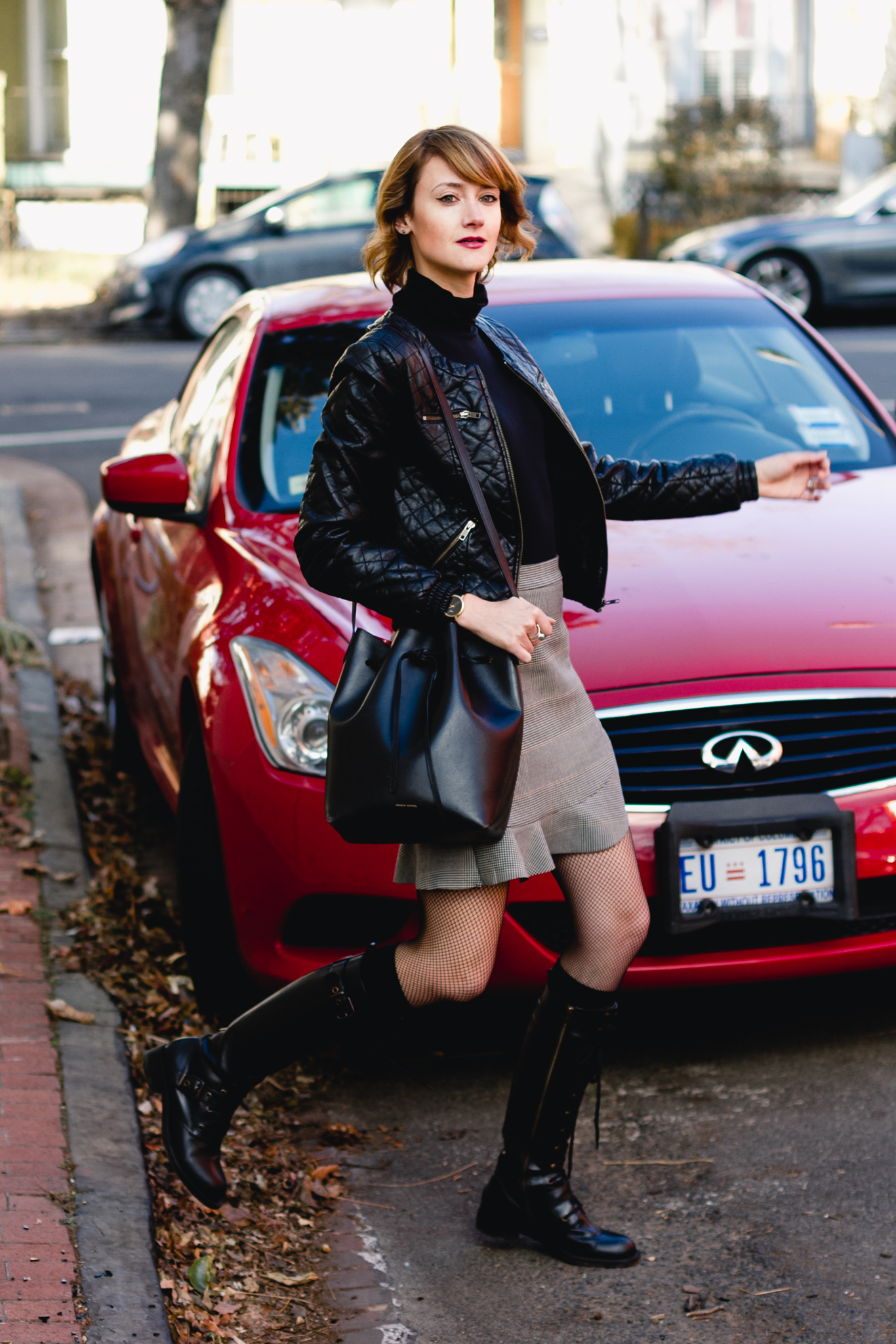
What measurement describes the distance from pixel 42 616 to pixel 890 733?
16.0ft

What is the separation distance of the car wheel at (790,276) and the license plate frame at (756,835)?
14.0 meters

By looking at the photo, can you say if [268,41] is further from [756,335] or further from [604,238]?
[756,335]

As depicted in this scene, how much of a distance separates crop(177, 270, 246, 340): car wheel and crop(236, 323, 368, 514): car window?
1286 centimetres

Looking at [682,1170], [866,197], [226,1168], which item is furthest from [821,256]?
[226,1168]

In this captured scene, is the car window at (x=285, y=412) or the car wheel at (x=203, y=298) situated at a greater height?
the car window at (x=285, y=412)

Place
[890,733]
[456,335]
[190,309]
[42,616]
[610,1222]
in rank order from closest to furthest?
[456,335] → [610,1222] → [890,733] → [42,616] → [190,309]

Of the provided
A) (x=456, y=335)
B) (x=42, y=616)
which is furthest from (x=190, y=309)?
(x=456, y=335)

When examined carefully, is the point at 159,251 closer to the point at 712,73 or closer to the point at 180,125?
the point at 180,125

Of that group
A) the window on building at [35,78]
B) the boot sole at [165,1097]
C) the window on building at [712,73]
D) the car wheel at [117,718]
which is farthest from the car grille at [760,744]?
the window on building at [35,78]

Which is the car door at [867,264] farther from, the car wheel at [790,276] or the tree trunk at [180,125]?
the tree trunk at [180,125]

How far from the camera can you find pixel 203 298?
17.5 m

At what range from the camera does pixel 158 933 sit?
4.65 m

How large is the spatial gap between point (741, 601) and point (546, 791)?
3.36 feet

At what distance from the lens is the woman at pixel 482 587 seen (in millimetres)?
2705
